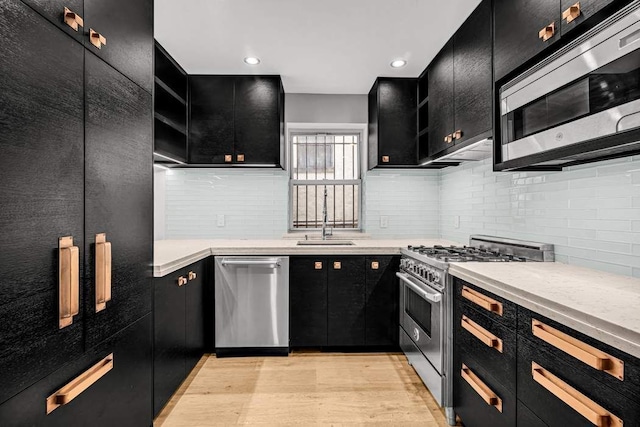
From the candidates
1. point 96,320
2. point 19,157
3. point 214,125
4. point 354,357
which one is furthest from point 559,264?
point 214,125

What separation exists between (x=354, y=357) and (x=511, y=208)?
1.61 m

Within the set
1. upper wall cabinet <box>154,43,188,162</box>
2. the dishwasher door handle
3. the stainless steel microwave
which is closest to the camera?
the stainless steel microwave

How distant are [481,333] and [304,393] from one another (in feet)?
3.98

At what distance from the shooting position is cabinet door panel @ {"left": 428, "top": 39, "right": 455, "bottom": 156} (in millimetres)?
2393

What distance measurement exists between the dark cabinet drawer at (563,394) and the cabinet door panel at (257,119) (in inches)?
94.0

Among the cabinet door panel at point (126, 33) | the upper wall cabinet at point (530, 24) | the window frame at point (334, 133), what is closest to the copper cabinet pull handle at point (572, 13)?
the upper wall cabinet at point (530, 24)

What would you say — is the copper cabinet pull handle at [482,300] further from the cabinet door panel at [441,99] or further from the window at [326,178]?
the window at [326,178]

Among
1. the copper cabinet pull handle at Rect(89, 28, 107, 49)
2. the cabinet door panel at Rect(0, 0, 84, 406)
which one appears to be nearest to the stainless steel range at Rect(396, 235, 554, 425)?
the cabinet door panel at Rect(0, 0, 84, 406)

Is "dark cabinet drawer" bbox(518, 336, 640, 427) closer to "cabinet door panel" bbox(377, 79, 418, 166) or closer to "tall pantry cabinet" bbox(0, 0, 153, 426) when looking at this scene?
"tall pantry cabinet" bbox(0, 0, 153, 426)

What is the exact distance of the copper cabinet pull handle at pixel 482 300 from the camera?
4.57 ft

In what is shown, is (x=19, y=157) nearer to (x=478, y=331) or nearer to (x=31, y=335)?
(x=31, y=335)

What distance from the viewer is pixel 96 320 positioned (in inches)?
47.5

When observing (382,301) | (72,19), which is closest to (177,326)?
(382,301)

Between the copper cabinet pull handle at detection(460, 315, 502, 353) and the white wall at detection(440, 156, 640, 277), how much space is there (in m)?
0.66
